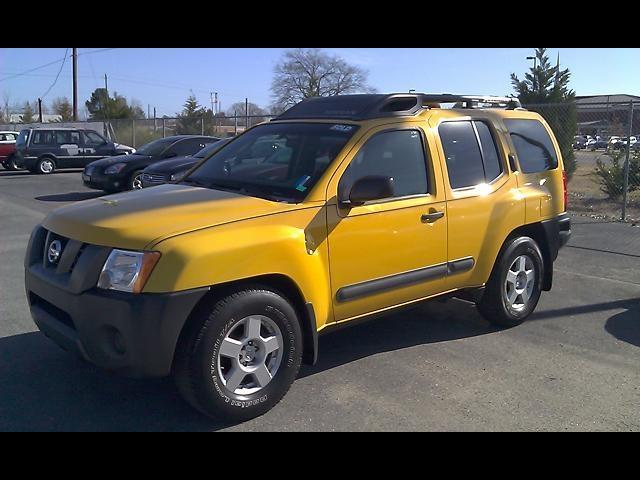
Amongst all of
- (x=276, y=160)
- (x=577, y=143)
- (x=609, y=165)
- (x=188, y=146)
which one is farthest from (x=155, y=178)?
(x=577, y=143)

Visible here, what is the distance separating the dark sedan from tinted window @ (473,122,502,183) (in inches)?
384

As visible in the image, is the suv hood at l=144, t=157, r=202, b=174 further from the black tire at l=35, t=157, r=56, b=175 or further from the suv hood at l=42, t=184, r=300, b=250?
the black tire at l=35, t=157, r=56, b=175

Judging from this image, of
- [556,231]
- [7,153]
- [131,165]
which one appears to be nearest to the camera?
[556,231]

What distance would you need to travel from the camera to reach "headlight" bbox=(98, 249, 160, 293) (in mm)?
3297

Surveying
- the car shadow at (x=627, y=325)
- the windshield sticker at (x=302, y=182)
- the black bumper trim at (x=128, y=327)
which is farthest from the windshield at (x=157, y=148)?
the black bumper trim at (x=128, y=327)

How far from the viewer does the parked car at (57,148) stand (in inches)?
817

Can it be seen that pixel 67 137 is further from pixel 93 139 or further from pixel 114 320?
pixel 114 320

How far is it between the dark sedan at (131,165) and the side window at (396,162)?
9.98 m

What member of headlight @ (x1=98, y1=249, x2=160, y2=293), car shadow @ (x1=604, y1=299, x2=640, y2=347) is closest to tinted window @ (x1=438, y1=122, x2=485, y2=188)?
car shadow @ (x1=604, y1=299, x2=640, y2=347)

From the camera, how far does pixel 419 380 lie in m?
4.29

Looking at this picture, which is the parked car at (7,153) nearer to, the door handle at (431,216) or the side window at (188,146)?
the side window at (188,146)

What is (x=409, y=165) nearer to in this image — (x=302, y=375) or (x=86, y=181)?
(x=302, y=375)

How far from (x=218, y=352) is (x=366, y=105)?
2.20 m
